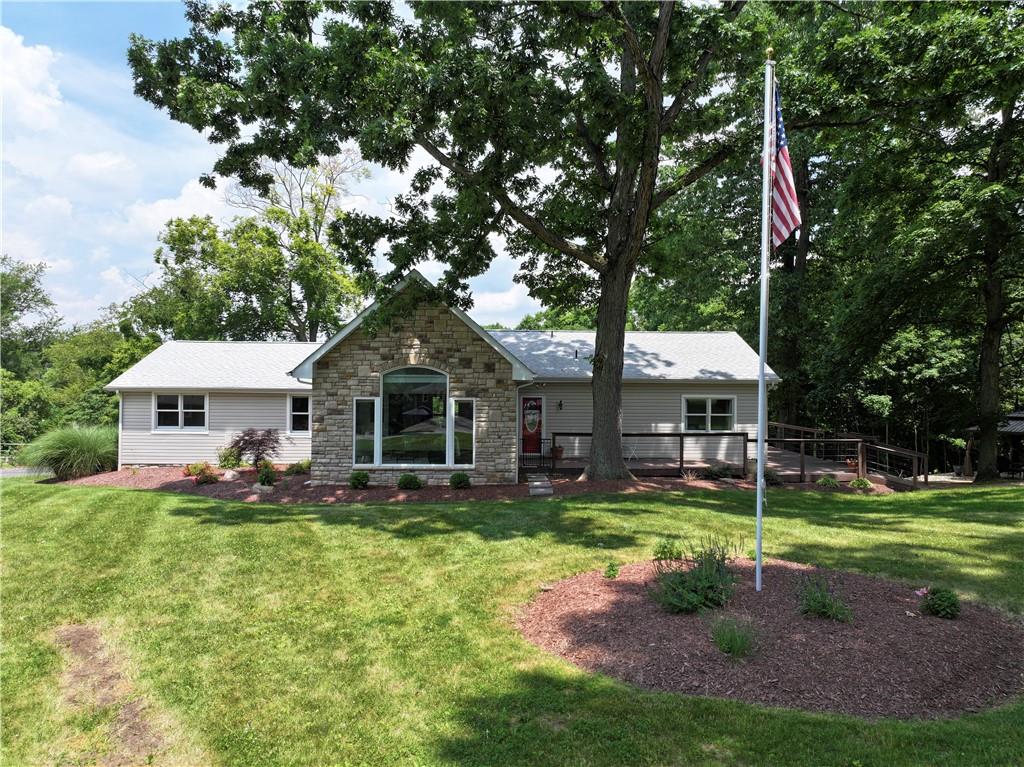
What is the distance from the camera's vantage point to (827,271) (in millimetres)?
27031

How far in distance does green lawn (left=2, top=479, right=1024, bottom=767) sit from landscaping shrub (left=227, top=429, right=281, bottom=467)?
22.6ft

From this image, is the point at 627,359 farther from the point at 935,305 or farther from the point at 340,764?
the point at 340,764

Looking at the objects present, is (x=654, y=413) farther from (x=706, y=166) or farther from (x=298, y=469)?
(x=298, y=469)

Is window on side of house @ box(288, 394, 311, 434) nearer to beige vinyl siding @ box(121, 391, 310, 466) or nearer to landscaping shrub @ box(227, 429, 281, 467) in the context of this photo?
beige vinyl siding @ box(121, 391, 310, 466)

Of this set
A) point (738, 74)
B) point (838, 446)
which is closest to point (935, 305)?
point (838, 446)

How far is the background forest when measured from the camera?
11.5m

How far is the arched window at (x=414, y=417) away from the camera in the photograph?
15.1m

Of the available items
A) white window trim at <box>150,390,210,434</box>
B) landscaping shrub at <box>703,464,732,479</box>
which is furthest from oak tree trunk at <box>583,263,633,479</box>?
white window trim at <box>150,390,210,434</box>

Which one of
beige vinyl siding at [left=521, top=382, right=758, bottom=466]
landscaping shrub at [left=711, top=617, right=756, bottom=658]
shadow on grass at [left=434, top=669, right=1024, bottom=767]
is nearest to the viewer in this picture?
shadow on grass at [left=434, top=669, right=1024, bottom=767]

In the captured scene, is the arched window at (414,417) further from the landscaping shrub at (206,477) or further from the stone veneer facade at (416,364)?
the landscaping shrub at (206,477)

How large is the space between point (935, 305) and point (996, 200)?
5.07 meters

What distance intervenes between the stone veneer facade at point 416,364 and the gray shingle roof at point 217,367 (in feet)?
16.6

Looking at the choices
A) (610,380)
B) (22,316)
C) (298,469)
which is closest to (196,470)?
(298,469)

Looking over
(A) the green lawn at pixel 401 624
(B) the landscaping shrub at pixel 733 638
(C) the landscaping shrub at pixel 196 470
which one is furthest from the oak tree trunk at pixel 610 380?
(C) the landscaping shrub at pixel 196 470
